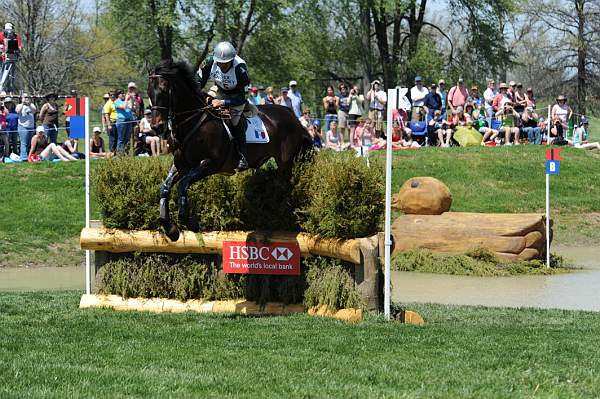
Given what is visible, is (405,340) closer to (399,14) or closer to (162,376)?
(162,376)

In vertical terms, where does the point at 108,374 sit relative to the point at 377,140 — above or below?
below

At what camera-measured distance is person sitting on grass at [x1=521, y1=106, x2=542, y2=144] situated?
29656 millimetres

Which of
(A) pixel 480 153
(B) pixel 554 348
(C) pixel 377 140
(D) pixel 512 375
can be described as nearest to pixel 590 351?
(B) pixel 554 348

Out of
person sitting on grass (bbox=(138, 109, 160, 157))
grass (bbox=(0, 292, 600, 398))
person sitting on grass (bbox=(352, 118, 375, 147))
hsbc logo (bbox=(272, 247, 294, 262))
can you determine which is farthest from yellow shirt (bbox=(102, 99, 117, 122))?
hsbc logo (bbox=(272, 247, 294, 262))

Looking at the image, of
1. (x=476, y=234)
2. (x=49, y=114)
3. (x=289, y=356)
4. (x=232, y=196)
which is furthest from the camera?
(x=49, y=114)

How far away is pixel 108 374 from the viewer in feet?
25.2

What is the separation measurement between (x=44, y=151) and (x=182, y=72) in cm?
1476

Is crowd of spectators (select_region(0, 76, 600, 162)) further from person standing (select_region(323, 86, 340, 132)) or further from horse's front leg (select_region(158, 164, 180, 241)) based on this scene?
horse's front leg (select_region(158, 164, 180, 241))

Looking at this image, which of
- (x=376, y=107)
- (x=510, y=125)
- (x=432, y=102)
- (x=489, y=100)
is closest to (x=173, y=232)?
(x=376, y=107)

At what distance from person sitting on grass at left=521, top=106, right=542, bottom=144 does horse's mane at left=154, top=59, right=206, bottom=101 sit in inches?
777

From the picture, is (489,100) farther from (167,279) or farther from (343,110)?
(167,279)

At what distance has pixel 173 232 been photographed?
36.9 ft

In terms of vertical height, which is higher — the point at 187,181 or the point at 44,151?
the point at 44,151

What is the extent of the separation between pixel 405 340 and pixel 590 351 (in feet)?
5.60
